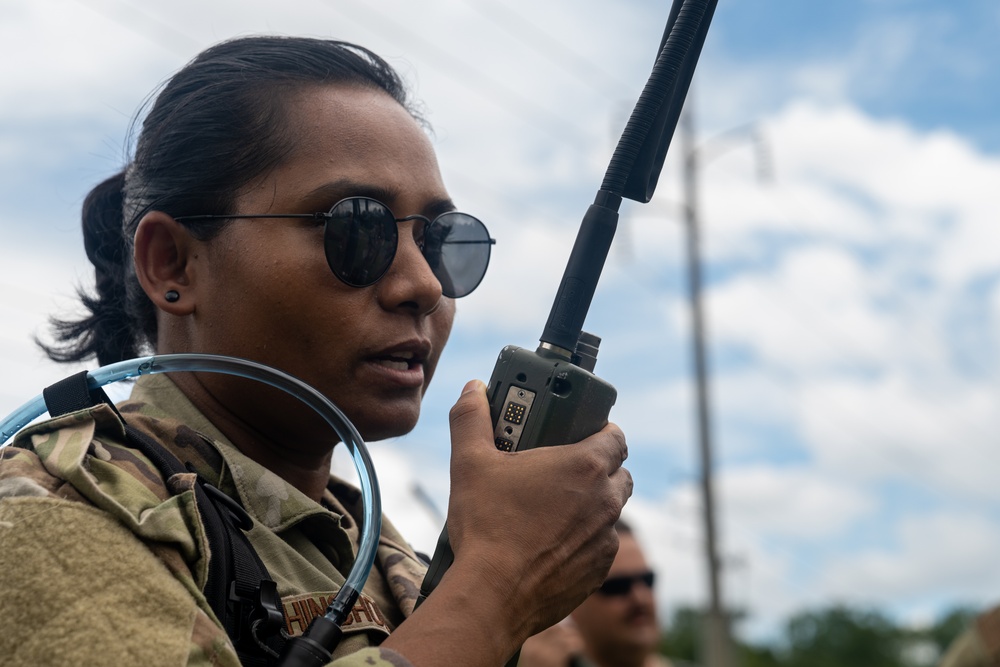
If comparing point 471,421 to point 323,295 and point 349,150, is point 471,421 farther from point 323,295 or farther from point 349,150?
point 349,150

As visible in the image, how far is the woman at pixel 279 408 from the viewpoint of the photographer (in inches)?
63.0

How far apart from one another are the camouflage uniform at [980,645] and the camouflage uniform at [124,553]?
3841mm

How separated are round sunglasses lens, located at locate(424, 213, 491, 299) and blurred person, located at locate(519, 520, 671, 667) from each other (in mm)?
3483

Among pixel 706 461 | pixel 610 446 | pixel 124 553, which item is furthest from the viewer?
pixel 706 461

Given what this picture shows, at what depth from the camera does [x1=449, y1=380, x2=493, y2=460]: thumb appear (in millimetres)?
1921

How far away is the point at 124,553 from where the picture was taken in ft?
5.27

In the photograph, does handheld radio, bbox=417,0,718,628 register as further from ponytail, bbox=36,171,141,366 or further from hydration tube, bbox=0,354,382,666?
ponytail, bbox=36,171,141,366

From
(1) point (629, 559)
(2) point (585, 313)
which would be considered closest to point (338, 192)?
(2) point (585, 313)

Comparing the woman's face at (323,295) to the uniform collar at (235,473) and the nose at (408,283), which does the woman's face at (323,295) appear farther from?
the uniform collar at (235,473)

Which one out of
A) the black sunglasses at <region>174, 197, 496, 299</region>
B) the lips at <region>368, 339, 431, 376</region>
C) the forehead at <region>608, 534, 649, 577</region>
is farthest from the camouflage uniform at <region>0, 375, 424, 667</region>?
the forehead at <region>608, 534, 649, 577</region>

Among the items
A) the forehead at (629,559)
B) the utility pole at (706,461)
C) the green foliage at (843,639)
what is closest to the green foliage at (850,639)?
the green foliage at (843,639)

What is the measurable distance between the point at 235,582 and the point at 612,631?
4330mm

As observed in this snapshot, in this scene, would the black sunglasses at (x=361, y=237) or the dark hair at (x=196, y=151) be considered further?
the dark hair at (x=196, y=151)

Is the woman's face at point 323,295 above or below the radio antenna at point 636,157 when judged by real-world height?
below
